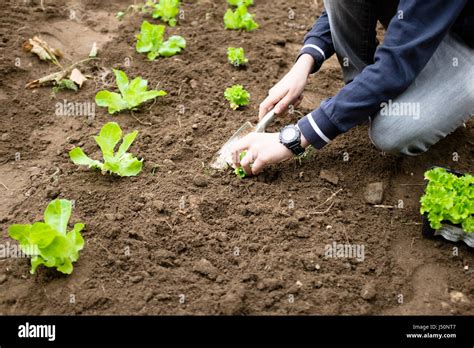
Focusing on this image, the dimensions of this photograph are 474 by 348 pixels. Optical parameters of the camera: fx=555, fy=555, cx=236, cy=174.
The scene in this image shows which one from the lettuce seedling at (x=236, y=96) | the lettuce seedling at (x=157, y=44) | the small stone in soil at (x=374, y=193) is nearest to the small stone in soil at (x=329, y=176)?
the small stone in soil at (x=374, y=193)

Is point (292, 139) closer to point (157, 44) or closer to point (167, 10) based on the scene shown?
point (157, 44)

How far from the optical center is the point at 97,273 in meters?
2.49

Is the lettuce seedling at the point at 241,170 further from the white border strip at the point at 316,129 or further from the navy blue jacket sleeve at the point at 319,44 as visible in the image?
the navy blue jacket sleeve at the point at 319,44

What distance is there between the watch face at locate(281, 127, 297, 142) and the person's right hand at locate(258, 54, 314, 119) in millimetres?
344

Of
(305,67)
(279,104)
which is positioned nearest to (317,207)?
(279,104)

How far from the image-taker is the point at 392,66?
2.46 m

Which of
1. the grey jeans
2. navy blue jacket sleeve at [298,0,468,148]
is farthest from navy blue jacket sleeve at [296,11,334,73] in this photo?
navy blue jacket sleeve at [298,0,468,148]

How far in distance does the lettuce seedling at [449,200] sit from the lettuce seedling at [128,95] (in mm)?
1731

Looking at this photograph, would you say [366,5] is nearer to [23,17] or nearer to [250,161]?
[250,161]

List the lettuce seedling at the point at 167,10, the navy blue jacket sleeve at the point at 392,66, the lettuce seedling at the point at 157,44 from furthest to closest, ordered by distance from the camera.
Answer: the lettuce seedling at the point at 167,10 → the lettuce seedling at the point at 157,44 → the navy blue jacket sleeve at the point at 392,66

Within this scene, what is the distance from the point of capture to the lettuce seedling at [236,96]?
3.42 metres

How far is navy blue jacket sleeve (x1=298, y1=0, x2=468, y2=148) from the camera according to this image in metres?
2.33

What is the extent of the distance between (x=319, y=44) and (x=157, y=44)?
4.22ft

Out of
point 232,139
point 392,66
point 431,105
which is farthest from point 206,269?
point 431,105
